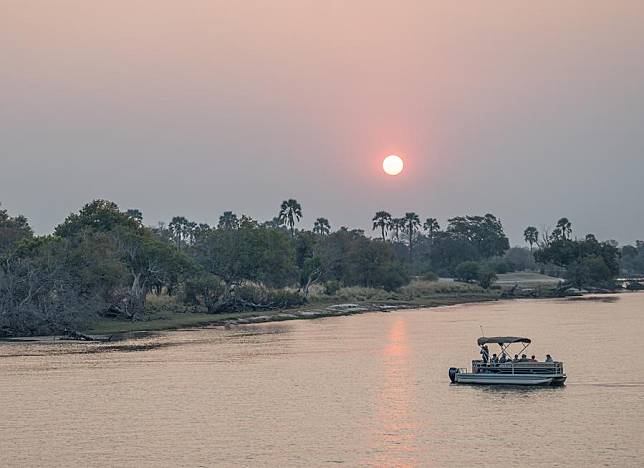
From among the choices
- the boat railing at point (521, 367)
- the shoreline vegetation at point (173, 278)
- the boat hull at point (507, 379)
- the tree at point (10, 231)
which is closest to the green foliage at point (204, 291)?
the shoreline vegetation at point (173, 278)

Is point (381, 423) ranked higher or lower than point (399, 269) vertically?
lower

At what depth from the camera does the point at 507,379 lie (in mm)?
60531

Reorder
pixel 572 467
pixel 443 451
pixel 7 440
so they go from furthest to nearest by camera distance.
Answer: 1. pixel 7 440
2. pixel 443 451
3. pixel 572 467

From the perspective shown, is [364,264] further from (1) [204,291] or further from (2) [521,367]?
(2) [521,367]

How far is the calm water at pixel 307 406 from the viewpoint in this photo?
134 feet

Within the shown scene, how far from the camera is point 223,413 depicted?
51.2 meters

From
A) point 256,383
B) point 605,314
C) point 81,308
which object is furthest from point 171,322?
point 605,314

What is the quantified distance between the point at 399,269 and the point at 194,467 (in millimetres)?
144844

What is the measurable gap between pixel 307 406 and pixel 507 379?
1508 cm

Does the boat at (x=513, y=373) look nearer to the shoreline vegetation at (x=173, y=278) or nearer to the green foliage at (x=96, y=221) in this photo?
the shoreline vegetation at (x=173, y=278)

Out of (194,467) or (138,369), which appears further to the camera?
(138,369)

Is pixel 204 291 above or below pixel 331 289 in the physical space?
below

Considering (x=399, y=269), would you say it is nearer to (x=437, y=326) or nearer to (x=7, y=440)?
(x=437, y=326)

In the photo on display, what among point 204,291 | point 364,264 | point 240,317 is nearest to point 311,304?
point 204,291
